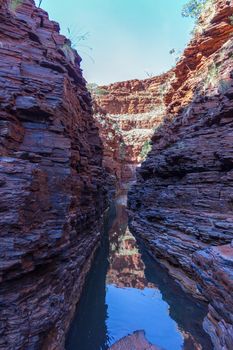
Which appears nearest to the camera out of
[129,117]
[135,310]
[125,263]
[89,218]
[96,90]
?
[135,310]

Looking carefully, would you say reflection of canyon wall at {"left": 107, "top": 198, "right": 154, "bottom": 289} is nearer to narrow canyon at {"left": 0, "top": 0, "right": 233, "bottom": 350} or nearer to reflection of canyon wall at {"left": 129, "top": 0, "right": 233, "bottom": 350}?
narrow canyon at {"left": 0, "top": 0, "right": 233, "bottom": 350}

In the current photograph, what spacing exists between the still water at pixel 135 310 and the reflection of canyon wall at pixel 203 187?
2.61ft

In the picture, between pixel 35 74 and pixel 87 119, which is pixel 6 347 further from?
pixel 87 119

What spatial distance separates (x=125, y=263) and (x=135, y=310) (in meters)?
4.69

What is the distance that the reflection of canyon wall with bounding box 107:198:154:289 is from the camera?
10930 mm

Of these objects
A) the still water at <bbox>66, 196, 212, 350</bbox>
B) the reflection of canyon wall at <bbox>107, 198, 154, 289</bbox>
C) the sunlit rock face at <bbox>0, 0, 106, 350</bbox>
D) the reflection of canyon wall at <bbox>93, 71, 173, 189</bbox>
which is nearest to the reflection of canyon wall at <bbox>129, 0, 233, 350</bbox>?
the still water at <bbox>66, 196, 212, 350</bbox>

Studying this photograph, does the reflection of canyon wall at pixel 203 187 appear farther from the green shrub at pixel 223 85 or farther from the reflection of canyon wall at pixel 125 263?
the reflection of canyon wall at pixel 125 263

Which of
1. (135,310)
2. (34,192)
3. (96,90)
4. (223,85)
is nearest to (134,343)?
(135,310)

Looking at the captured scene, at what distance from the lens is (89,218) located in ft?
42.4

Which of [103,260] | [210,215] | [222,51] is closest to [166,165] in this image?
[210,215]

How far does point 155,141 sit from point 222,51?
8.16 metres

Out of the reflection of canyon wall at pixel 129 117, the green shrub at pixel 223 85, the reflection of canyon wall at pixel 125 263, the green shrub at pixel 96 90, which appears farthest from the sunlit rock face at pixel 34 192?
the reflection of canyon wall at pixel 129 117

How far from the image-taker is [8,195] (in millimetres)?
5188

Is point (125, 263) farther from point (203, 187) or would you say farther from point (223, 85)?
point (223, 85)
